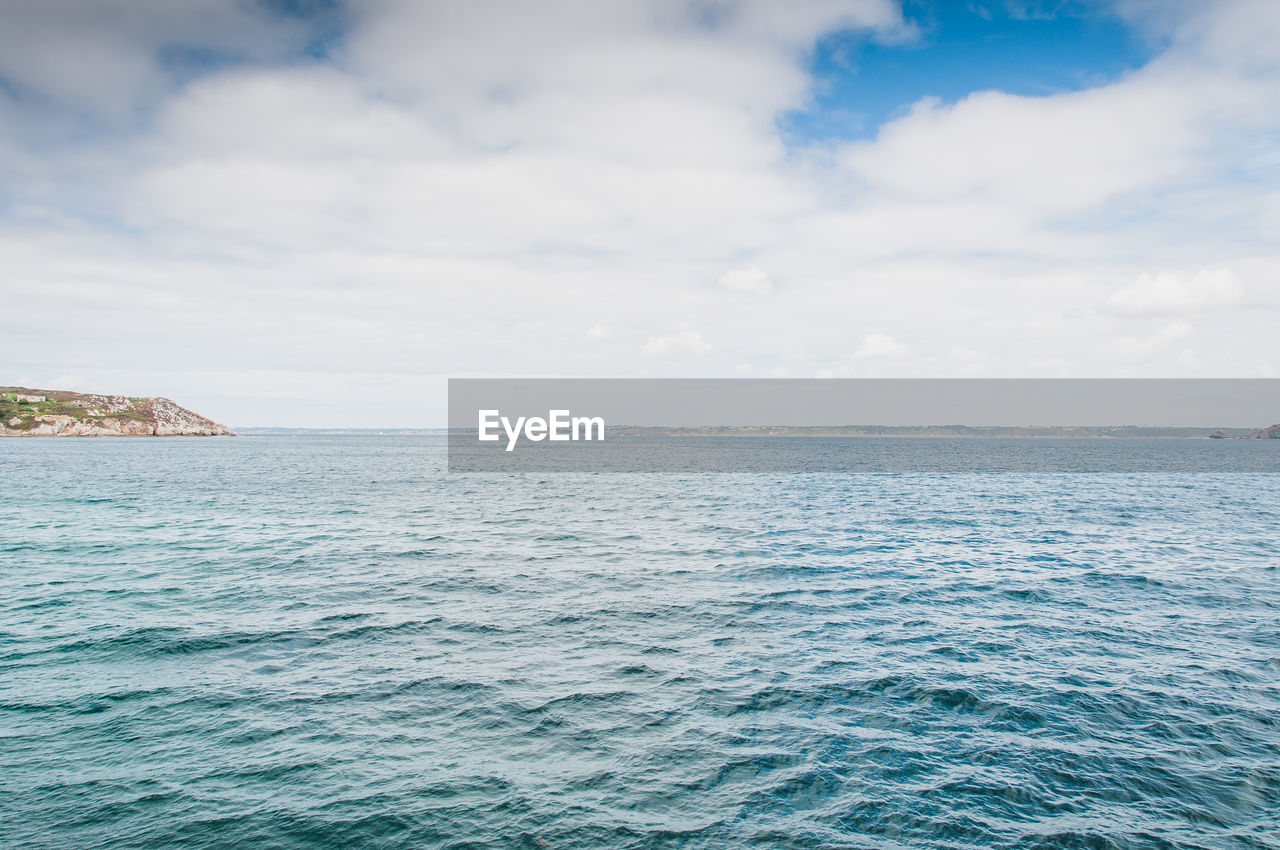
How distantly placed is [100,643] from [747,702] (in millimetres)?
22783

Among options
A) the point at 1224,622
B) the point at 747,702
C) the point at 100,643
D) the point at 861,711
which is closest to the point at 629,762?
the point at 747,702

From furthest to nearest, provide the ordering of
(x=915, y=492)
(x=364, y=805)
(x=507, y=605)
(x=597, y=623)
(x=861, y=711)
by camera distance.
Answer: (x=915, y=492), (x=507, y=605), (x=597, y=623), (x=861, y=711), (x=364, y=805)

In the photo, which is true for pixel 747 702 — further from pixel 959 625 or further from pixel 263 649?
pixel 263 649

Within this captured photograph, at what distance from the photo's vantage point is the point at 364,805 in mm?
13672

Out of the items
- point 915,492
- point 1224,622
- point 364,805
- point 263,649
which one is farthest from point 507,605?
point 915,492

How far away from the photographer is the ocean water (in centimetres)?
1345

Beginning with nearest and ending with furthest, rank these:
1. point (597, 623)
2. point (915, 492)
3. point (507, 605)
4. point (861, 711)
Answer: point (861, 711)
point (597, 623)
point (507, 605)
point (915, 492)

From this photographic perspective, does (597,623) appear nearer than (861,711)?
No

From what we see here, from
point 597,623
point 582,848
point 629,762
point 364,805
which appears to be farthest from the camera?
point 597,623

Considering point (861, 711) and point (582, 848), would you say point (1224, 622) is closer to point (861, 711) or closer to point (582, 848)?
point (861, 711)

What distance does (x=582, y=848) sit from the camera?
12.4 m

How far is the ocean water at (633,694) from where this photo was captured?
13.4 m

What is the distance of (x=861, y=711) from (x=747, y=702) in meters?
3.18

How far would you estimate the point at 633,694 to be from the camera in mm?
19359
